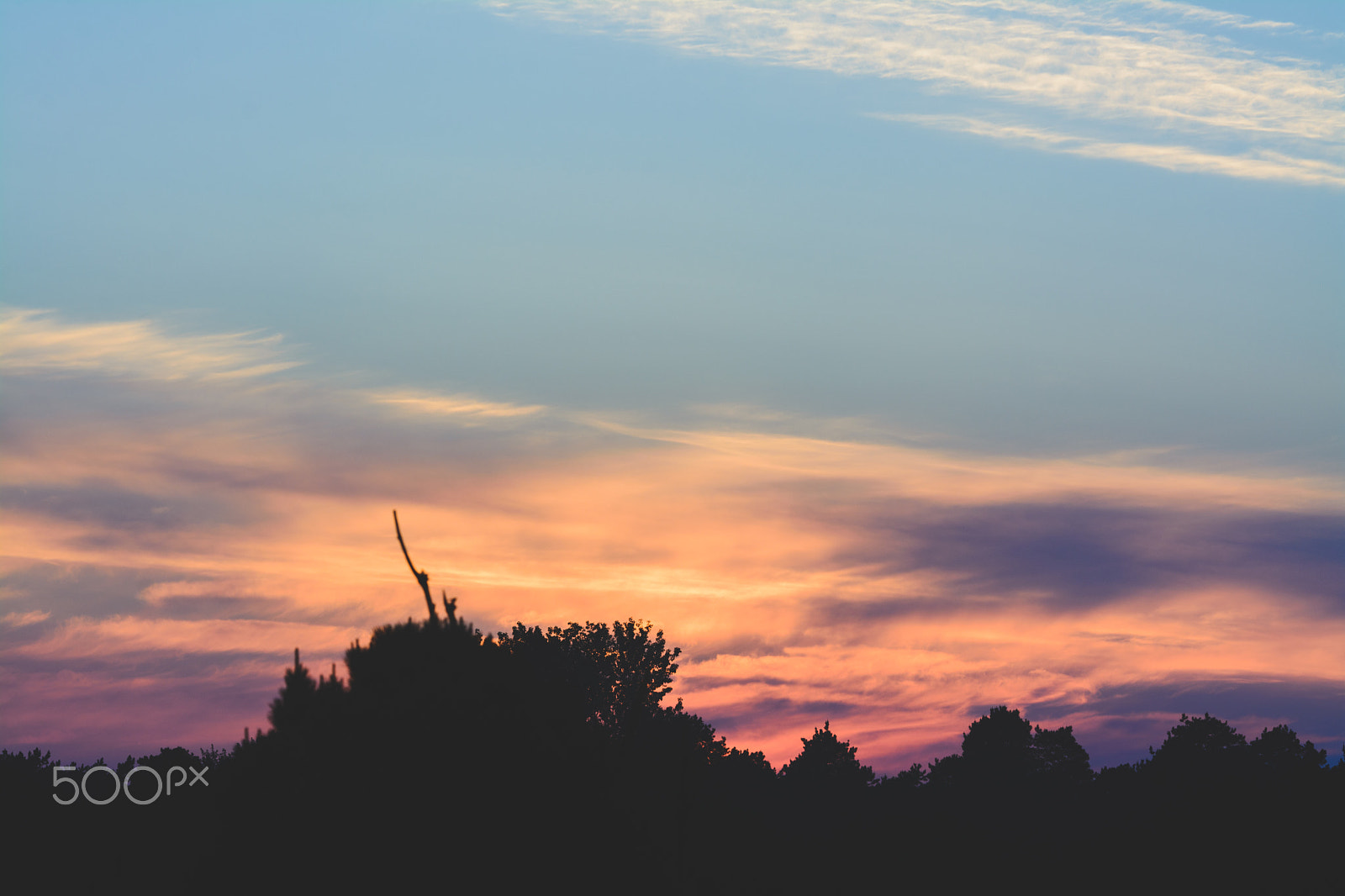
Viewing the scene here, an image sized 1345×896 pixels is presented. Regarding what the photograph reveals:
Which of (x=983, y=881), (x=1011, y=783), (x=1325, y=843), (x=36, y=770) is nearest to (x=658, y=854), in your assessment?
(x=1325, y=843)

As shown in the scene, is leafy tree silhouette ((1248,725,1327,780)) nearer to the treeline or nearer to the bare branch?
the treeline

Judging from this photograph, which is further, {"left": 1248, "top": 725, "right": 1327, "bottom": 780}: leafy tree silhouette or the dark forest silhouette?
{"left": 1248, "top": 725, "right": 1327, "bottom": 780}: leafy tree silhouette

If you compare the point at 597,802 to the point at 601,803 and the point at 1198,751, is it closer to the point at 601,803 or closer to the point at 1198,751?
the point at 601,803

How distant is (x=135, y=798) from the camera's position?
54.8 meters

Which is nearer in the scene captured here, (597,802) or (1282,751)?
(597,802)

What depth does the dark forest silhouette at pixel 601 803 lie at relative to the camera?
812 inches

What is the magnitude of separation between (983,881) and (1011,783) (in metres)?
60.3

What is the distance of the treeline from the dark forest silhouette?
2.4 inches

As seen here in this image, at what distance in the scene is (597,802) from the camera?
72.3 feet

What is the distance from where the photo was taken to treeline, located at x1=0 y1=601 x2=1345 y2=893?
67.7 feet

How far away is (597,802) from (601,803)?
126 mm

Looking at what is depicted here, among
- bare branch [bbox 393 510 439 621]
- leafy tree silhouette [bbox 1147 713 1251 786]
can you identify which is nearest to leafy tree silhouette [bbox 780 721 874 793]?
leafy tree silhouette [bbox 1147 713 1251 786]
